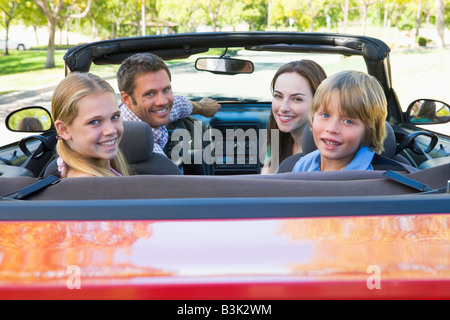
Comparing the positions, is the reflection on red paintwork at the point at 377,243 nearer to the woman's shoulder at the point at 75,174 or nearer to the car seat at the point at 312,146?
the woman's shoulder at the point at 75,174

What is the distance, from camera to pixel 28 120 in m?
3.72

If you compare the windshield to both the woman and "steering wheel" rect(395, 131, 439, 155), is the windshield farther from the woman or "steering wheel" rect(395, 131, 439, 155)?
"steering wheel" rect(395, 131, 439, 155)

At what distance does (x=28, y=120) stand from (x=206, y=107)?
133cm

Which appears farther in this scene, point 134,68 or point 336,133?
point 134,68

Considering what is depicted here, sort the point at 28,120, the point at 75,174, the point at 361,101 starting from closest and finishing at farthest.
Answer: the point at 75,174 < the point at 361,101 < the point at 28,120

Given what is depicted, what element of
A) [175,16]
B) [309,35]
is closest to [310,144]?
[309,35]

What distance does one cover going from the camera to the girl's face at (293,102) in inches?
133

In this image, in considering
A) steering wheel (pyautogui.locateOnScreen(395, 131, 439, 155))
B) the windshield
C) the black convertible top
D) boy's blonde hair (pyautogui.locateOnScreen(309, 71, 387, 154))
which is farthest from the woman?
boy's blonde hair (pyautogui.locateOnScreen(309, 71, 387, 154))

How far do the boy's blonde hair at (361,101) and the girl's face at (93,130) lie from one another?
92 cm

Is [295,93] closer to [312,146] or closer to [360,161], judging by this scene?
[312,146]

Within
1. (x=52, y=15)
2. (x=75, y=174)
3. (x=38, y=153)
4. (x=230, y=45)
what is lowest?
(x=38, y=153)

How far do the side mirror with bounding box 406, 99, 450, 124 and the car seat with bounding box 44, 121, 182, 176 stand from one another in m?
1.97

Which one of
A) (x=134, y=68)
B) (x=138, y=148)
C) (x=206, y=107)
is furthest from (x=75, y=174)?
(x=206, y=107)
